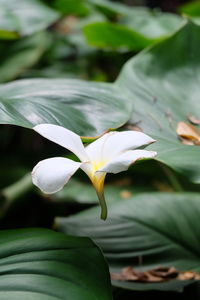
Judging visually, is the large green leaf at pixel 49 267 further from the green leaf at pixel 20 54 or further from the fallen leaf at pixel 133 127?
the green leaf at pixel 20 54

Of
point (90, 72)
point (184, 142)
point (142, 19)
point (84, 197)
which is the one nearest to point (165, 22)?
point (142, 19)

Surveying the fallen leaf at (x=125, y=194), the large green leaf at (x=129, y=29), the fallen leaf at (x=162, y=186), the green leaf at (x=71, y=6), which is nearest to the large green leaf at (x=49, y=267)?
the fallen leaf at (x=125, y=194)

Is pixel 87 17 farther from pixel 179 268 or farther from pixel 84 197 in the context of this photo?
pixel 179 268

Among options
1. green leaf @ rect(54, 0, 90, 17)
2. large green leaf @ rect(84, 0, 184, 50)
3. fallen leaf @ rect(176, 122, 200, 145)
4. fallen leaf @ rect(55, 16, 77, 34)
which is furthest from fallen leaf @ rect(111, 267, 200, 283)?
fallen leaf @ rect(55, 16, 77, 34)

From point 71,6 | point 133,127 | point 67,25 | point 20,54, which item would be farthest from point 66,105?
point 67,25

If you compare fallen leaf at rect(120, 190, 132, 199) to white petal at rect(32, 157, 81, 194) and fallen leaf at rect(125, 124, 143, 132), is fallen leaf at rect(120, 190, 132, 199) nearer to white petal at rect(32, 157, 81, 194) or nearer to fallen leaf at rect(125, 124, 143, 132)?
fallen leaf at rect(125, 124, 143, 132)

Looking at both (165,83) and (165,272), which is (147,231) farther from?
(165,83)
